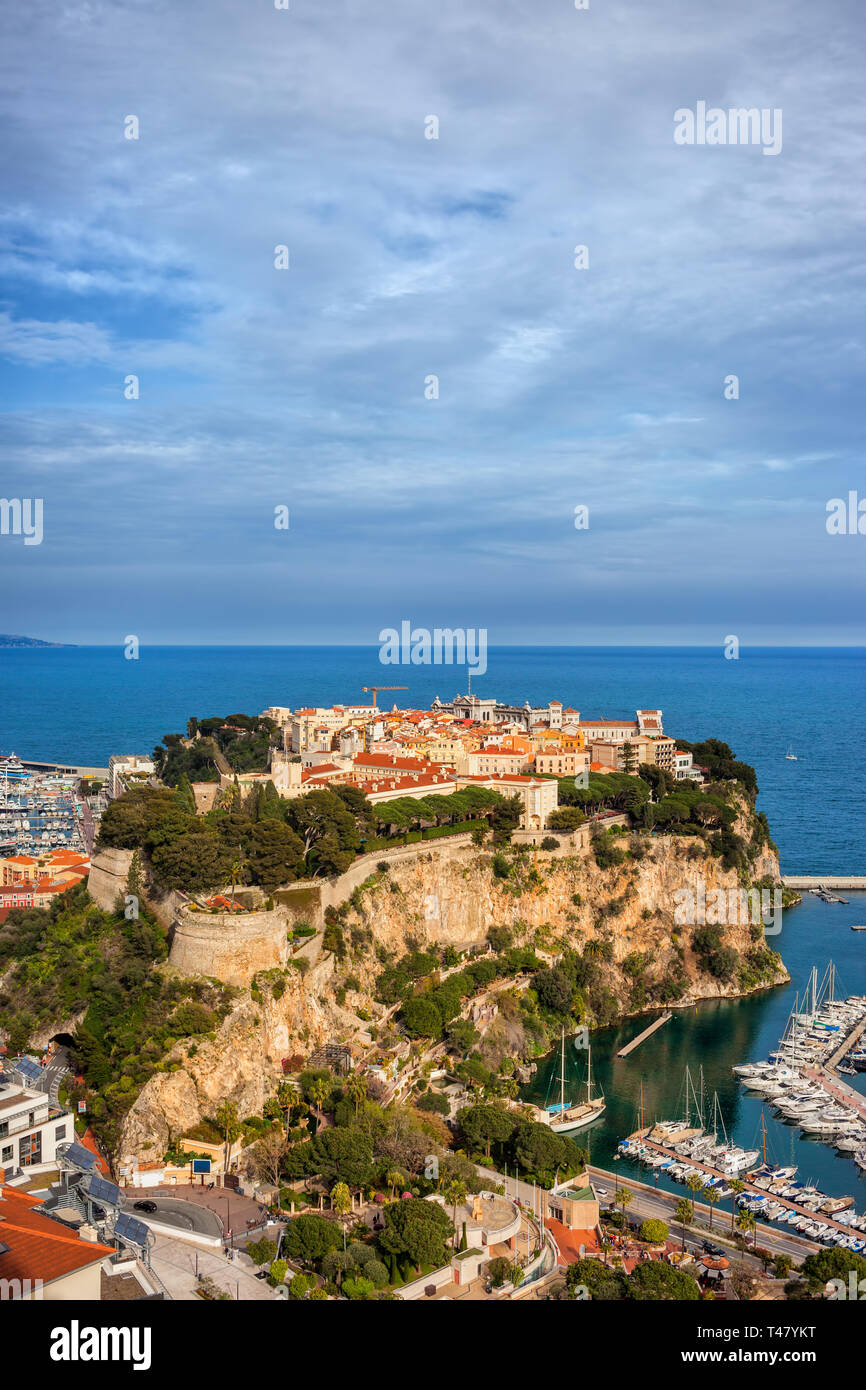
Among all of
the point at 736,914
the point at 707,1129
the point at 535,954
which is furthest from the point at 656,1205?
the point at 736,914

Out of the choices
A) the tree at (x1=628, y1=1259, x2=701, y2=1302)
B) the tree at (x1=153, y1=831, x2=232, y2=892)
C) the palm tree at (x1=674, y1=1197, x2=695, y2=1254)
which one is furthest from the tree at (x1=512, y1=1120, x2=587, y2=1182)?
the tree at (x1=153, y1=831, x2=232, y2=892)

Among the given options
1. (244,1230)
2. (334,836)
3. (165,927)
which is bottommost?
A: (244,1230)

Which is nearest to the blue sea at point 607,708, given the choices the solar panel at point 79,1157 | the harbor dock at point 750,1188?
the harbor dock at point 750,1188

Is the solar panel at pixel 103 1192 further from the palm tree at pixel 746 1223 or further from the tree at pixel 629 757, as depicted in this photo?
the tree at pixel 629 757

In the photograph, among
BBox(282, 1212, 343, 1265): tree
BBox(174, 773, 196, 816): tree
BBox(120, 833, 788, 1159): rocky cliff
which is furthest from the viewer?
BBox(174, 773, 196, 816): tree

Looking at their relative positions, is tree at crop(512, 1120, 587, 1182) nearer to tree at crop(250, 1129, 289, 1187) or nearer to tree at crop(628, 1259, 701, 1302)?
tree at crop(250, 1129, 289, 1187)
